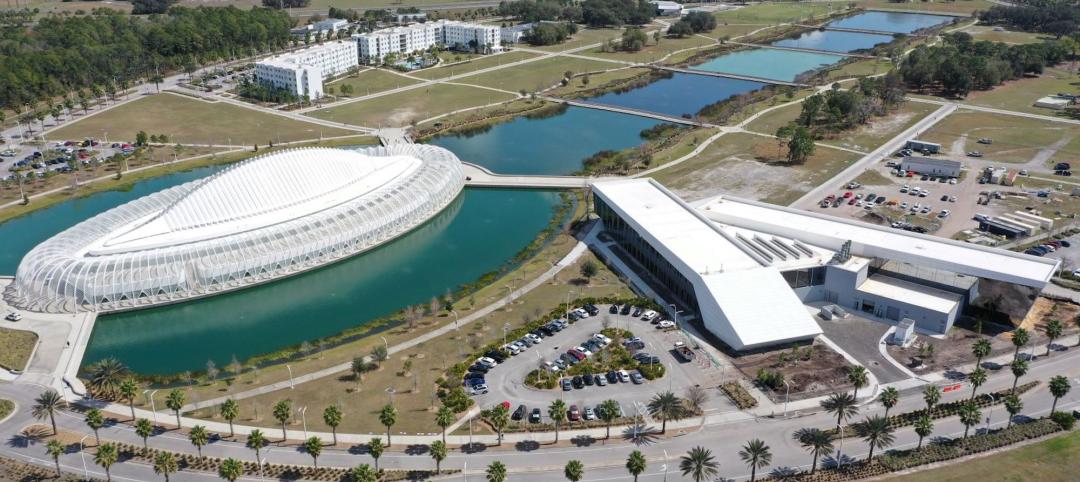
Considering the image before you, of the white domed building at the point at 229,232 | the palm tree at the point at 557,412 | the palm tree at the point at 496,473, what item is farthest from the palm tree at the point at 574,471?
the white domed building at the point at 229,232

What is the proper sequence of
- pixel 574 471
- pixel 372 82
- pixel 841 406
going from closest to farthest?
pixel 574 471, pixel 841 406, pixel 372 82

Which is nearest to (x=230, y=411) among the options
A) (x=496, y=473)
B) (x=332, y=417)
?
(x=332, y=417)

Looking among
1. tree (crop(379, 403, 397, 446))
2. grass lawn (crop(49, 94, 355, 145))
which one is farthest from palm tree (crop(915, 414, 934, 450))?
grass lawn (crop(49, 94, 355, 145))

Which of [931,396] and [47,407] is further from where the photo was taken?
[931,396]

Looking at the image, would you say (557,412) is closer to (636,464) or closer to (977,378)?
(636,464)

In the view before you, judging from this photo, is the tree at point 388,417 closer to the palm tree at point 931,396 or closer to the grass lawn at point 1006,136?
the palm tree at point 931,396
